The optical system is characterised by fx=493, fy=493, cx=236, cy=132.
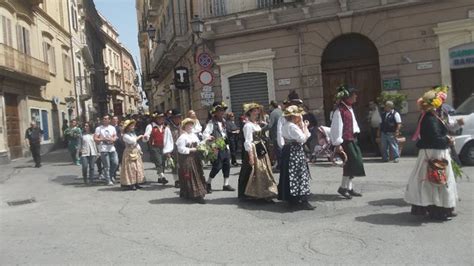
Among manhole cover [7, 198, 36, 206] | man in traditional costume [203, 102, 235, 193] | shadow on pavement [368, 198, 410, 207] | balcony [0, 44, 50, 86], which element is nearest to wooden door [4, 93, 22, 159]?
balcony [0, 44, 50, 86]

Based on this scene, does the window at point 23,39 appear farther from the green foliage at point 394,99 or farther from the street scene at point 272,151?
the green foliage at point 394,99

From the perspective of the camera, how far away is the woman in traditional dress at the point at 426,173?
625cm

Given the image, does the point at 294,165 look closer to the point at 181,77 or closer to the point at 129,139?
the point at 129,139

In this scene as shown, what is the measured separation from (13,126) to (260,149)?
17.7 metres

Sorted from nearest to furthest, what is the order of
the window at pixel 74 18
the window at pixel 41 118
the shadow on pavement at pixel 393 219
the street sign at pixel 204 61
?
the shadow on pavement at pixel 393 219
the street sign at pixel 204 61
the window at pixel 41 118
the window at pixel 74 18

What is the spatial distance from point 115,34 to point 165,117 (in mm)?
70817

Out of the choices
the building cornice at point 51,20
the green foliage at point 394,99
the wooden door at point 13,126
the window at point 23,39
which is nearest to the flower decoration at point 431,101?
the green foliage at point 394,99

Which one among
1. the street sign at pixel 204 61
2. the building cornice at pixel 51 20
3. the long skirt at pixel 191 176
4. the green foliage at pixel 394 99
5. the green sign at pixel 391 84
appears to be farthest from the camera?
the building cornice at pixel 51 20

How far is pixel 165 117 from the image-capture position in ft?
36.2

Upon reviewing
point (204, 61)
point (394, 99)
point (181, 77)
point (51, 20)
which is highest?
point (51, 20)

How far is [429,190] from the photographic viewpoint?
631 centimetres

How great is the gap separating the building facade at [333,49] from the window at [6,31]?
890cm

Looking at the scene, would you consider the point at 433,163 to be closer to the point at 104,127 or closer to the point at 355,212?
the point at 355,212

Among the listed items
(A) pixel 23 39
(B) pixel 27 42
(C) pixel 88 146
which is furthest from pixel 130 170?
(B) pixel 27 42
